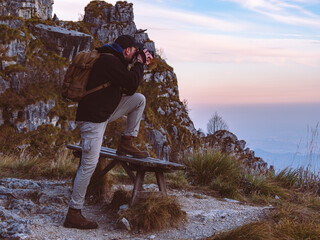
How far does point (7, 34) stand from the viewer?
69.1 feet

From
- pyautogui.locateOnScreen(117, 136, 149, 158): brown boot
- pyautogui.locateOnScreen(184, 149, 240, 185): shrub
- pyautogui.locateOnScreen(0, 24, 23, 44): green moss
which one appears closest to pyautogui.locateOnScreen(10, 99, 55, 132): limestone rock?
pyautogui.locateOnScreen(0, 24, 23, 44): green moss

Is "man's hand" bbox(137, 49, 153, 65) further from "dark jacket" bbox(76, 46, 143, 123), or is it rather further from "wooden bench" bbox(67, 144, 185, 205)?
"wooden bench" bbox(67, 144, 185, 205)

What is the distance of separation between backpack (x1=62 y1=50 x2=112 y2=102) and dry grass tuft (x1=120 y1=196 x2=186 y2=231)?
5.42ft

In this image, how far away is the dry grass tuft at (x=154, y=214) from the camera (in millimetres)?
4371

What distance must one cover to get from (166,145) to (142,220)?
72.0 feet

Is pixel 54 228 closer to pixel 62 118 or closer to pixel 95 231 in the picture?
pixel 95 231

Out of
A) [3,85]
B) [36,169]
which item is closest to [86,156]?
[36,169]

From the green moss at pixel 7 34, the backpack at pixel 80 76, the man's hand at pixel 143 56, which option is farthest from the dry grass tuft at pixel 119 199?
the green moss at pixel 7 34

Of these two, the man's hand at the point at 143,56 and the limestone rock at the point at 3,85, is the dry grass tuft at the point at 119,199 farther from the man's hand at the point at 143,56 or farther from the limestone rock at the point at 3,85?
the limestone rock at the point at 3,85

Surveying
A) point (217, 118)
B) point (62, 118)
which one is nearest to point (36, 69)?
point (62, 118)

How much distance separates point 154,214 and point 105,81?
6.00 ft

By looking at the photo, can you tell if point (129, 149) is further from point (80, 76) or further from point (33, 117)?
point (33, 117)

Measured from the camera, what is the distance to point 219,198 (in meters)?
6.81

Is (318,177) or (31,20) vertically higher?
(31,20)
